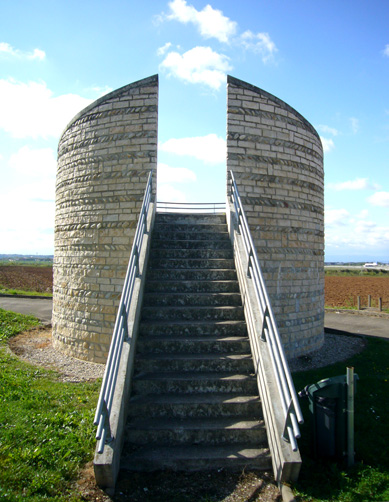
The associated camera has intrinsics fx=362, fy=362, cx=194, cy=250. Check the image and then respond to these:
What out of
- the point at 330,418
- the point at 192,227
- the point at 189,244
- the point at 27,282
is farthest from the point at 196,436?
the point at 27,282

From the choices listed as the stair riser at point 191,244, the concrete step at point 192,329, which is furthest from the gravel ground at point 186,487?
the stair riser at point 191,244

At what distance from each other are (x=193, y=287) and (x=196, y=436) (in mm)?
2329

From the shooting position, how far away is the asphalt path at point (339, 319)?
12.0 m

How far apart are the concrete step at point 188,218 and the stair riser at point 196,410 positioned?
4.31 metres

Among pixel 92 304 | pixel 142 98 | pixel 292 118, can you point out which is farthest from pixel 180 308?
pixel 292 118

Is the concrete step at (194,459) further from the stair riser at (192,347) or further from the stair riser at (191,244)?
the stair riser at (191,244)

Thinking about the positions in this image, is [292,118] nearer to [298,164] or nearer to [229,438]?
[298,164]

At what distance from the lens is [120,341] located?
13.2 feet

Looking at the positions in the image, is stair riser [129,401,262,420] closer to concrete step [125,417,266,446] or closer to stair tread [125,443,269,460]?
concrete step [125,417,266,446]

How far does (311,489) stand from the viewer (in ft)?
10.6

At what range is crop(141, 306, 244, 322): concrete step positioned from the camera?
520 cm

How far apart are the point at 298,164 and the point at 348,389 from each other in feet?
19.0

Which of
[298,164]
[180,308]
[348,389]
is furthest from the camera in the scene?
[298,164]

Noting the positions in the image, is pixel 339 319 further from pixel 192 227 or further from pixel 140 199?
pixel 140 199
